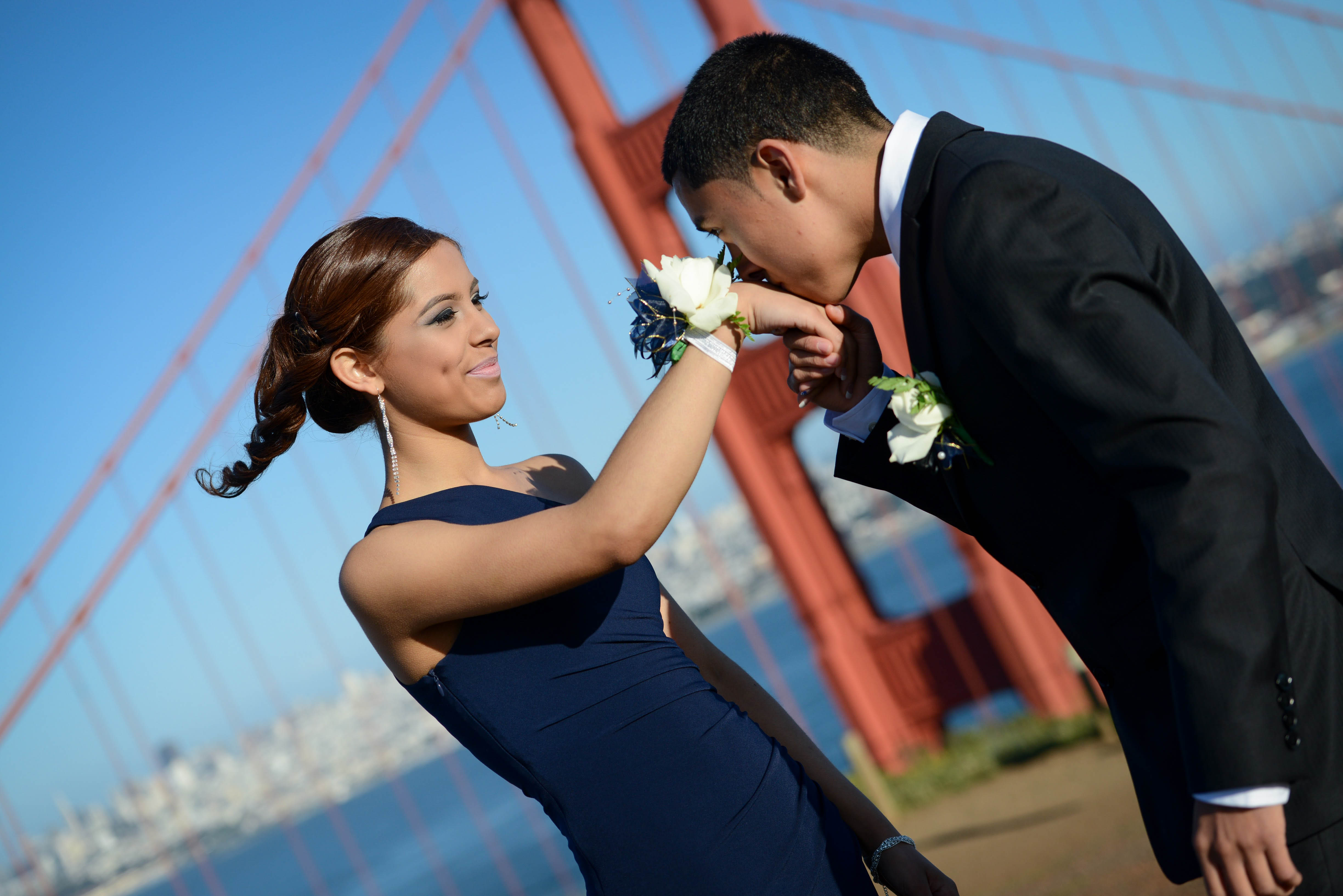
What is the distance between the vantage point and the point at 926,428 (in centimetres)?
153

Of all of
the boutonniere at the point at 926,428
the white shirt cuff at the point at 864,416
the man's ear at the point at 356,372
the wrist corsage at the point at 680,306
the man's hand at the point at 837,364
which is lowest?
the boutonniere at the point at 926,428

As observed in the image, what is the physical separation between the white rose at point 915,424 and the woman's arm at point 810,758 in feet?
1.75

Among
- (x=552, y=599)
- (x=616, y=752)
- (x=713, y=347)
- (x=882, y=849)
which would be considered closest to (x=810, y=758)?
(x=882, y=849)

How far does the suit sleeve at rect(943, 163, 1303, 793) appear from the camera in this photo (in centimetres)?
117

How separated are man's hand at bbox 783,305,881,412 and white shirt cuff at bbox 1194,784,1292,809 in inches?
31.8

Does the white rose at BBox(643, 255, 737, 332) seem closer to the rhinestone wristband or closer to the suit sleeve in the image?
the rhinestone wristband

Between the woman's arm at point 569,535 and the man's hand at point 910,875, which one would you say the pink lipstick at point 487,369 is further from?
the man's hand at point 910,875

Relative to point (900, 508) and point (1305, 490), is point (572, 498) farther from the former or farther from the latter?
point (900, 508)

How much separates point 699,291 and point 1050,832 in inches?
286

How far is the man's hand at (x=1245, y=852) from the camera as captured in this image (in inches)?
47.3

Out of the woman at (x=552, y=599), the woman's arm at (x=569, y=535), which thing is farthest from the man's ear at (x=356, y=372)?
the woman's arm at (x=569, y=535)

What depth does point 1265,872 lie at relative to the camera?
3.96 ft

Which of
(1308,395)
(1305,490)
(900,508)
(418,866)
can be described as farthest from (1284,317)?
(900,508)

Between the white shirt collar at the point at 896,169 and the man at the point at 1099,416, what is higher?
the white shirt collar at the point at 896,169
